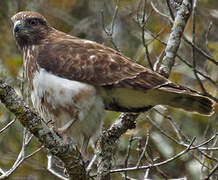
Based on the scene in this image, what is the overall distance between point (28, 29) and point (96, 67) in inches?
38.0

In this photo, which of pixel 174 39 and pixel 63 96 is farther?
pixel 174 39

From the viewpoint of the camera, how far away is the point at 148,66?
7062 millimetres

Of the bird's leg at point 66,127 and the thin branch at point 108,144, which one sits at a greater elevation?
the bird's leg at point 66,127

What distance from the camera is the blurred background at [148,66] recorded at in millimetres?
5941

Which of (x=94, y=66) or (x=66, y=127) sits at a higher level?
(x=94, y=66)

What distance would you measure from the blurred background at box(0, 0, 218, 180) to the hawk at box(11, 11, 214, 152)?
0.32 m

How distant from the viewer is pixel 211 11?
8.07 meters

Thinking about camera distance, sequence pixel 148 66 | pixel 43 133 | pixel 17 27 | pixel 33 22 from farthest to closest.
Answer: pixel 148 66 < pixel 33 22 < pixel 17 27 < pixel 43 133

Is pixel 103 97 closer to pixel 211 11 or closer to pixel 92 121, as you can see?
pixel 92 121

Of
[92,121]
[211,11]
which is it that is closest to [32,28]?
[92,121]

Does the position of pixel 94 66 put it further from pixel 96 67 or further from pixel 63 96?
pixel 63 96

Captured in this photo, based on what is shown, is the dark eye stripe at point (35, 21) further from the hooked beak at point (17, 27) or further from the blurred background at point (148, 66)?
the blurred background at point (148, 66)

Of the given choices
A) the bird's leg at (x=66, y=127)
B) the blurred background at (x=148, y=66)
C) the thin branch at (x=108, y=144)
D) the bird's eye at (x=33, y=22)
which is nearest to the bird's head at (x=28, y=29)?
the bird's eye at (x=33, y=22)

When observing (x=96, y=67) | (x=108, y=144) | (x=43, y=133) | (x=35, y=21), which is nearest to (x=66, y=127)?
(x=108, y=144)
